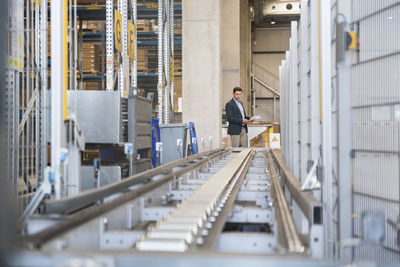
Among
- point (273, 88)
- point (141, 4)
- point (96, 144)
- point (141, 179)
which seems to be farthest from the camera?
point (273, 88)

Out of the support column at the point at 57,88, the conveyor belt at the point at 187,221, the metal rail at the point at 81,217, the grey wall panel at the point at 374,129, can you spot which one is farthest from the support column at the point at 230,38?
the grey wall panel at the point at 374,129

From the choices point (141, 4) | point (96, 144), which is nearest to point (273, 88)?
point (141, 4)

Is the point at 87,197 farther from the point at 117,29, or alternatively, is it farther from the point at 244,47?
the point at 244,47

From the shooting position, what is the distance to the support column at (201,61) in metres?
12.2

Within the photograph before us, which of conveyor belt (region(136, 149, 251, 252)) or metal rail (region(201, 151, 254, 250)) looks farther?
metal rail (region(201, 151, 254, 250))

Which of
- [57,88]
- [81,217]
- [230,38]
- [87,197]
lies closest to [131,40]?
[57,88]

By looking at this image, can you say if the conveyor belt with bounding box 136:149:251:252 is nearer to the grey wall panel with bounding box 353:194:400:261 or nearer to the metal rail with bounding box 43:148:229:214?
the metal rail with bounding box 43:148:229:214

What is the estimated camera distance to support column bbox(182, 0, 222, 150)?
480 inches

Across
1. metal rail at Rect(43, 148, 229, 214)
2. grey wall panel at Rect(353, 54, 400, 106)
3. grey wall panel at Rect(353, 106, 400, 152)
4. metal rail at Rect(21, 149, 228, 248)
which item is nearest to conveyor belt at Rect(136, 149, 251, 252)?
metal rail at Rect(21, 149, 228, 248)

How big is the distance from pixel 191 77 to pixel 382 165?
9.75 metres

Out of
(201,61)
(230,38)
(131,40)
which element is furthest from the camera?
(230,38)

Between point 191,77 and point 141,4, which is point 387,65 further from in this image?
point 141,4

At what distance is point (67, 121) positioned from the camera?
3.51 meters

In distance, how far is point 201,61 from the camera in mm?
12297
